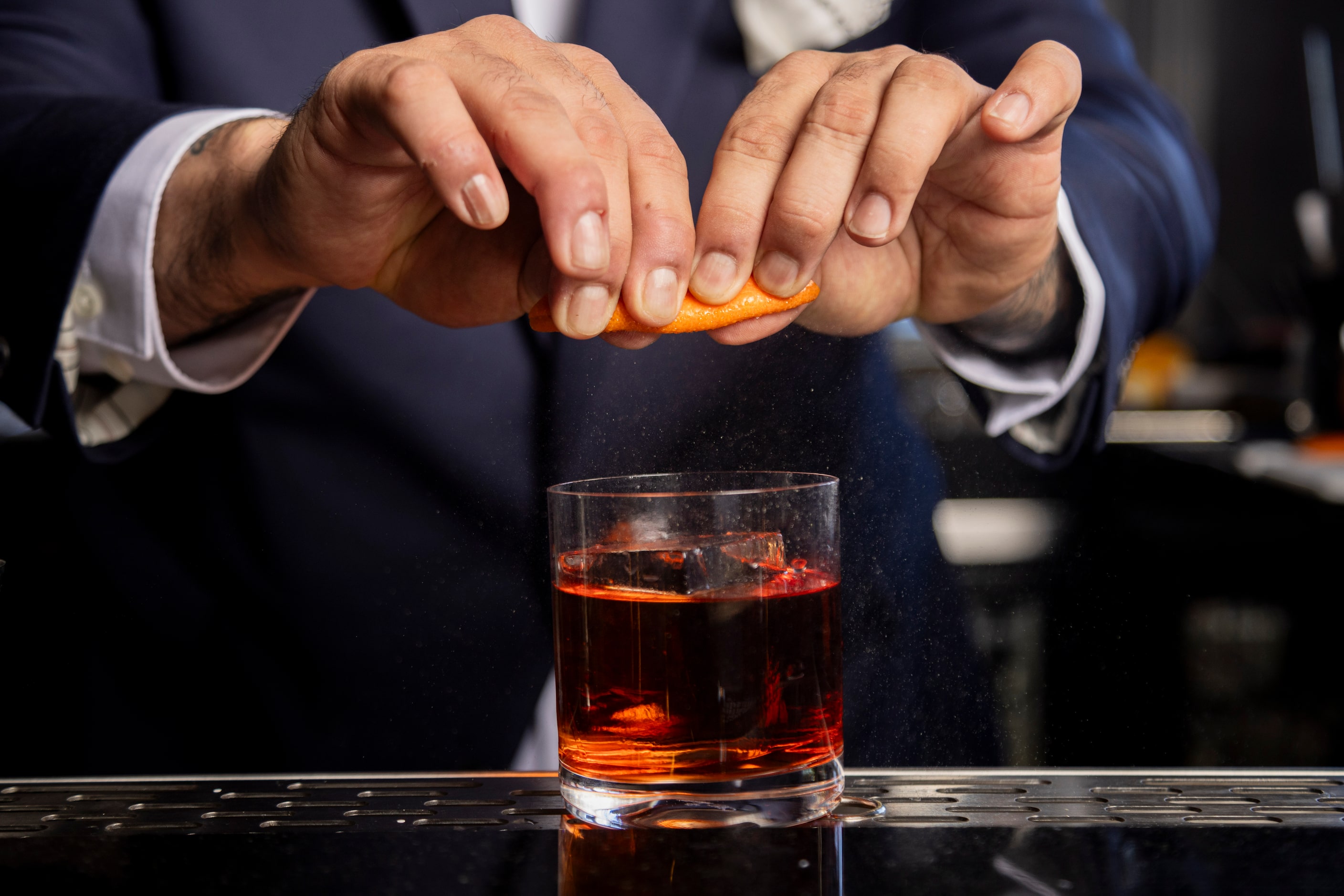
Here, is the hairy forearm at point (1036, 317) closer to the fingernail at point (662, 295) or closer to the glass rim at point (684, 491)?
the glass rim at point (684, 491)

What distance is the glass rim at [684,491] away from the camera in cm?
53

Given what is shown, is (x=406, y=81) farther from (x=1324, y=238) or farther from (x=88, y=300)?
(x=1324, y=238)

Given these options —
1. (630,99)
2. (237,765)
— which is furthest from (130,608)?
(630,99)

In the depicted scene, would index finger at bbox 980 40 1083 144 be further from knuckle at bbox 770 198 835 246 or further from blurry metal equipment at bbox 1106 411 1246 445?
blurry metal equipment at bbox 1106 411 1246 445

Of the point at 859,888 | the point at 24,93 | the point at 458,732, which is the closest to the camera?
the point at 859,888

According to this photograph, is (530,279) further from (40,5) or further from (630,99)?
(40,5)

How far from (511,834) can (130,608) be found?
397 millimetres

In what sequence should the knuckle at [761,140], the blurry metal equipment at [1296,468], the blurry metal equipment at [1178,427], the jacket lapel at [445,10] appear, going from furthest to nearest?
the blurry metal equipment at [1178,427], the blurry metal equipment at [1296,468], the jacket lapel at [445,10], the knuckle at [761,140]

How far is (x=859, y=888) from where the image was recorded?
1.59 feet

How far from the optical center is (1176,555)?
0.85 metres

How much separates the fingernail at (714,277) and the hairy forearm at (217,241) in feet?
0.97

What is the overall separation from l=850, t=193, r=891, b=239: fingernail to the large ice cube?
169 mm

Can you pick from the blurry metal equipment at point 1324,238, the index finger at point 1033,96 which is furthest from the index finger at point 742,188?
the blurry metal equipment at point 1324,238

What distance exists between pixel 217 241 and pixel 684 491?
15.2 inches
